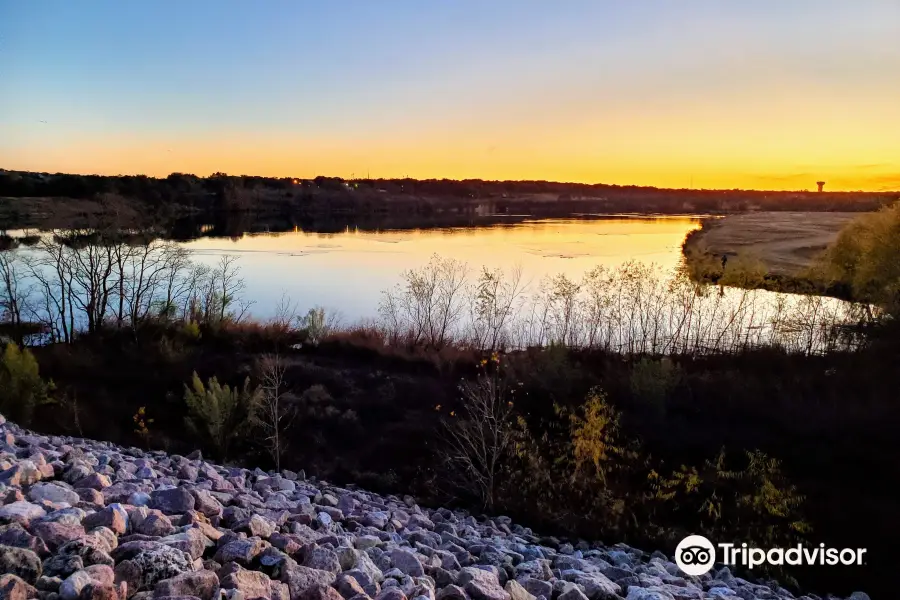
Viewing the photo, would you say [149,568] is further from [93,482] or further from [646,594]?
[646,594]

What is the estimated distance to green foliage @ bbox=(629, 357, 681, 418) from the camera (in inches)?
507

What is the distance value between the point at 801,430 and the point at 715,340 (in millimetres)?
5915

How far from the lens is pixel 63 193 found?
203ft

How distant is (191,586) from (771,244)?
47923mm

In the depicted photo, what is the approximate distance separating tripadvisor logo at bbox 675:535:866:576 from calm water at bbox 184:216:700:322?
16.9m

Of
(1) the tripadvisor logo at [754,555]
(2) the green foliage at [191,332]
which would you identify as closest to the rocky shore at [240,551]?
(1) the tripadvisor logo at [754,555]

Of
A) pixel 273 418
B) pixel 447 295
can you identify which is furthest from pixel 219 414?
pixel 447 295

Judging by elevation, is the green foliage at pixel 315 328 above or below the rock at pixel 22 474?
below

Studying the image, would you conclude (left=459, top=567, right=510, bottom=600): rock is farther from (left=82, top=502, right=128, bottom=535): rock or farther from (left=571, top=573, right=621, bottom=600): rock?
(left=82, top=502, right=128, bottom=535): rock

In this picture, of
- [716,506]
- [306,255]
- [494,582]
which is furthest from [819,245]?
[494,582]

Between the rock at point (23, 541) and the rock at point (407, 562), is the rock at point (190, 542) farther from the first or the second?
the rock at point (407, 562)

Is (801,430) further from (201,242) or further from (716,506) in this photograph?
(201,242)

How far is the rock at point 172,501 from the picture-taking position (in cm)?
436

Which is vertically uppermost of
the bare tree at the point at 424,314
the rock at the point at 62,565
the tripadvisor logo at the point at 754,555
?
the rock at the point at 62,565
